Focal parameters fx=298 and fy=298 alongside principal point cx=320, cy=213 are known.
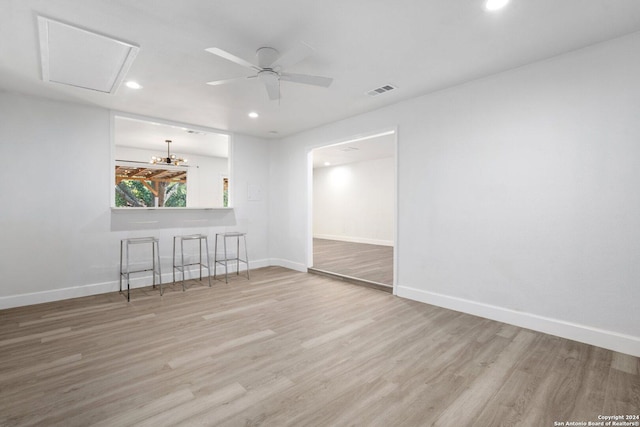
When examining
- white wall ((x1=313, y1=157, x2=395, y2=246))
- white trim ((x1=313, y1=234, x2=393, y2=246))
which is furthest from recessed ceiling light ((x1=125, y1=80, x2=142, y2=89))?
white trim ((x1=313, y1=234, x2=393, y2=246))

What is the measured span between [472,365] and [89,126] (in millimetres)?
5285

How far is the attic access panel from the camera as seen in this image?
7.79 ft

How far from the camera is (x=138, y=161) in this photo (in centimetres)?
822

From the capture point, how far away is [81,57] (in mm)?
2744

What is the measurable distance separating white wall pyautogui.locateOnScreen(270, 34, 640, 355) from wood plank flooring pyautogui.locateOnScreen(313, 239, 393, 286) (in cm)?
94

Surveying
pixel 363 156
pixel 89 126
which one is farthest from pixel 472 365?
pixel 363 156

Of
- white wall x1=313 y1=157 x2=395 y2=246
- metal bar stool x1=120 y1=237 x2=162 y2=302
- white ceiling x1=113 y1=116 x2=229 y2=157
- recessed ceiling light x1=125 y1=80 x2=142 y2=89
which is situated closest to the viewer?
recessed ceiling light x1=125 y1=80 x2=142 y2=89

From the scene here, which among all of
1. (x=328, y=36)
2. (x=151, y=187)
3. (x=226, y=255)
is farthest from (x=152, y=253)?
(x=151, y=187)

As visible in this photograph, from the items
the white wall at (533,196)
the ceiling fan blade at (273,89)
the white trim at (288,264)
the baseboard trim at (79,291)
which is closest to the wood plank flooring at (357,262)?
the white trim at (288,264)

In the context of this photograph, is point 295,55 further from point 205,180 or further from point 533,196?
point 205,180

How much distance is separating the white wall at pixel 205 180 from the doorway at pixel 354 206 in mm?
3065

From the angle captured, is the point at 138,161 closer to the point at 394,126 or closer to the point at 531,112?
the point at 394,126

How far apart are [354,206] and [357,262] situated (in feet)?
12.5

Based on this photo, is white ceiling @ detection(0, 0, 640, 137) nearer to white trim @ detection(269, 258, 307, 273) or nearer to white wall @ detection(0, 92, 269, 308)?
white wall @ detection(0, 92, 269, 308)
